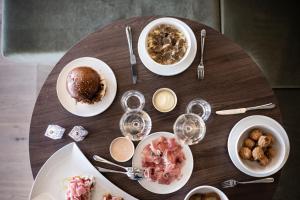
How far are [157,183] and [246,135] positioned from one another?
0.43 metres

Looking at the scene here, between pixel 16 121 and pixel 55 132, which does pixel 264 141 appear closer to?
pixel 55 132

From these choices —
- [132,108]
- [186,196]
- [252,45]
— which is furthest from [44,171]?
[252,45]

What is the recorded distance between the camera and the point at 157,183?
1492 mm

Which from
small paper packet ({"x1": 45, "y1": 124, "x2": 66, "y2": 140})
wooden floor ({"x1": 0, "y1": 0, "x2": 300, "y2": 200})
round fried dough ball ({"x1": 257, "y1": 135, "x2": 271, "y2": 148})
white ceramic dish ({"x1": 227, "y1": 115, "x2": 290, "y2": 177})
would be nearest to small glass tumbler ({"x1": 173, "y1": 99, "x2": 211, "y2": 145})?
white ceramic dish ({"x1": 227, "y1": 115, "x2": 290, "y2": 177})

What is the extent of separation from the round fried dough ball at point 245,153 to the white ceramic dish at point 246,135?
0.02 meters

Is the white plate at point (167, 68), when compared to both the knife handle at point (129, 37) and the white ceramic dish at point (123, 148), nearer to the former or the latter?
the knife handle at point (129, 37)

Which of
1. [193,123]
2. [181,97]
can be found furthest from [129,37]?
[193,123]

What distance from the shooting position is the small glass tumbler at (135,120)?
1.52m

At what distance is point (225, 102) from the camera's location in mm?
1525

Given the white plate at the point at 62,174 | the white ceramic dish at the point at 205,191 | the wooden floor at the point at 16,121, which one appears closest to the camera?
the white ceramic dish at the point at 205,191

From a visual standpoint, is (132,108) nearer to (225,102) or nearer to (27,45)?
(225,102)

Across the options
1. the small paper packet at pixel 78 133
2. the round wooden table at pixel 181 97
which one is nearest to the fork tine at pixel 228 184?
the round wooden table at pixel 181 97

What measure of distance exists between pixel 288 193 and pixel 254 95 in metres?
0.71

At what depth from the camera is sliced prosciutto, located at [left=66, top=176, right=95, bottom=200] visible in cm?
147
